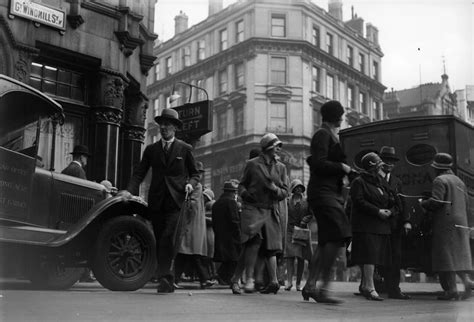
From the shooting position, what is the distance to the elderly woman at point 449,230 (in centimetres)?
804

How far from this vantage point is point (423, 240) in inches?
341

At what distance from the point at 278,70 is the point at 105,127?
3098 centimetres

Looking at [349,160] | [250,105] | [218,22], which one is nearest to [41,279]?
[349,160]

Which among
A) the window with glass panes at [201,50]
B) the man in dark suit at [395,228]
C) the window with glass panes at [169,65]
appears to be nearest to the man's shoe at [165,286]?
the man in dark suit at [395,228]

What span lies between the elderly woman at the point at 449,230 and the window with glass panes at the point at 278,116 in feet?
111

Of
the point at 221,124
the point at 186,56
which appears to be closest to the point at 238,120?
the point at 221,124

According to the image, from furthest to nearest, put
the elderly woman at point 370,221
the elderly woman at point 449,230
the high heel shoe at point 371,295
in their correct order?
the elderly woman at point 449,230, the elderly woman at point 370,221, the high heel shoe at point 371,295

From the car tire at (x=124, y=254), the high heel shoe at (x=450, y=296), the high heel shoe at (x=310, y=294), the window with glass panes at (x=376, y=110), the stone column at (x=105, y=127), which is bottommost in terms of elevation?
the high heel shoe at (x=450, y=296)

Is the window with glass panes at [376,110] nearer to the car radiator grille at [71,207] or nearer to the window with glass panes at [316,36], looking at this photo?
the window with glass panes at [316,36]

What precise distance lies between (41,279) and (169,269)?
6.63 feet

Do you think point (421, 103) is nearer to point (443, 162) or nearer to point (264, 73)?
point (264, 73)

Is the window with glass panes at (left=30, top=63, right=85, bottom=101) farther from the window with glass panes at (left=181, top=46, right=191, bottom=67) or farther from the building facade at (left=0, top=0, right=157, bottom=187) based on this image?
the window with glass panes at (left=181, top=46, right=191, bottom=67)

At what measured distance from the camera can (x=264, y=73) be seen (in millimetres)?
42688

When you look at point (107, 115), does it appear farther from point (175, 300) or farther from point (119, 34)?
point (175, 300)
